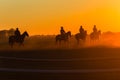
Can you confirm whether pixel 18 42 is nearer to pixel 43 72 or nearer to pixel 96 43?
pixel 96 43

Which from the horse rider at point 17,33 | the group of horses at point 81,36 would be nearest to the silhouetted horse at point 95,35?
the group of horses at point 81,36

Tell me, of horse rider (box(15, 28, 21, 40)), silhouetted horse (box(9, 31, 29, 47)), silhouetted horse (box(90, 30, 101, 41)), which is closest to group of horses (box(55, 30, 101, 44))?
silhouetted horse (box(90, 30, 101, 41))

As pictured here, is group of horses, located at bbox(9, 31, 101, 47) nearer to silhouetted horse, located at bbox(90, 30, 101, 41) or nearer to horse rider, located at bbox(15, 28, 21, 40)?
silhouetted horse, located at bbox(90, 30, 101, 41)

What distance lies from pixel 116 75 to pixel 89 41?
3812cm

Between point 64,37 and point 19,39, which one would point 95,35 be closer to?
point 64,37

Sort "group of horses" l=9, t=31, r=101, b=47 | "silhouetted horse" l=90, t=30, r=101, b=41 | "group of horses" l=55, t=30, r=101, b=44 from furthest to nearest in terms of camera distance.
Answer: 1. "silhouetted horse" l=90, t=30, r=101, b=41
2. "group of horses" l=55, t=30, r=101, b=44
3. "group of horses" l=9, t=31, r=101, b=47

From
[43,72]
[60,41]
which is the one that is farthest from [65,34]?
[43,72]

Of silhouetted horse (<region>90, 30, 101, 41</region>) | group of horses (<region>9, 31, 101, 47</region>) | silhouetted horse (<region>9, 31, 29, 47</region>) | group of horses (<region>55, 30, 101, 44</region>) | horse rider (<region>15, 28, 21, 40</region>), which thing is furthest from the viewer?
silhouetted horse (<region>90, 30, 101, 41</region>)

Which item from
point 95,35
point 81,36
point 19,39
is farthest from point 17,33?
point 95,35

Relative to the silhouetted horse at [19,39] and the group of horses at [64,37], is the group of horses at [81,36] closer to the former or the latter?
the group of horses at [64,37]

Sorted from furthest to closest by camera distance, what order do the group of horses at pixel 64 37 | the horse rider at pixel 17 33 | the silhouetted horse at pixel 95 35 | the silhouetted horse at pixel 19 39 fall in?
the silhouetted horse at pixel 95 35, the group of horses at pixel 64 37, the silhouetted horse at pixel 19 39, the horse rider at pixel 17 33

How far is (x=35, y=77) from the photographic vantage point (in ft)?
55.8

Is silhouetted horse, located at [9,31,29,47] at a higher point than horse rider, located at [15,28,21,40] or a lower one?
lower

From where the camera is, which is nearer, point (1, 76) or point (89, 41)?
point (1, 76)
